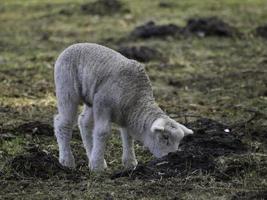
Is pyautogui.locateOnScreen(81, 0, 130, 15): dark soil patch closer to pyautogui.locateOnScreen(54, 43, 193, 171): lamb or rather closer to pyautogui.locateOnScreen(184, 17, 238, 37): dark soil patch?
pyautogui.locateOnScreen(184, 17, 238, 37): dark soil patch

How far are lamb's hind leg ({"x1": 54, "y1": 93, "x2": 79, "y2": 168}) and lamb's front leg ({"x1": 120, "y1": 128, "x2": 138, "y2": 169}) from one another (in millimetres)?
603

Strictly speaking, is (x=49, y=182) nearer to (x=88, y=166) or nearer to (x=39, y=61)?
(x=88, y=166)

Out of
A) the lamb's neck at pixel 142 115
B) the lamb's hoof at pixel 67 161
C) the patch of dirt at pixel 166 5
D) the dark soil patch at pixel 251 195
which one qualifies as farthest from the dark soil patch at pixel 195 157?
the patch of dirt at pixel 166 5

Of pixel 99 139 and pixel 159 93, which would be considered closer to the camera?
pixel 99 139

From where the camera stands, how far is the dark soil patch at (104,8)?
2613cm

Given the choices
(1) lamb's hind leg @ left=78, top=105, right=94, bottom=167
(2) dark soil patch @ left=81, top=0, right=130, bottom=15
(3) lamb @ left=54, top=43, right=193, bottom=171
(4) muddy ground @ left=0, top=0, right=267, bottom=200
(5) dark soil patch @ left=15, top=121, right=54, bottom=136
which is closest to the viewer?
(4) muddy ground @ left=0, top=0, right=267, bottom=200

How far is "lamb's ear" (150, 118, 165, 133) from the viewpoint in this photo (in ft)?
27.5

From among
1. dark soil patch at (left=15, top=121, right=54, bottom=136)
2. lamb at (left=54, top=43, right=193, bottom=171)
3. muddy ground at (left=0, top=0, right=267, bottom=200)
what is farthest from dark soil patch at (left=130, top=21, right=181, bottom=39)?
lamb at (left=54, top=43, right=193, bottom=171)

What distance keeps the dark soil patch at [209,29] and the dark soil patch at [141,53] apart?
11.0 feet

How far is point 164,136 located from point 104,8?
713 inches

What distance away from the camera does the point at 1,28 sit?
77.3 feet

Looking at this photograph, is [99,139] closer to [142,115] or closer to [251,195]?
[142,115]

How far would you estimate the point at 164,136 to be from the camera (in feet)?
28.2

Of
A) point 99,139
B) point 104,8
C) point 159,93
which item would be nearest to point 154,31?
point 104,8
